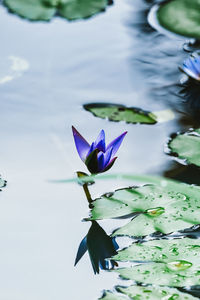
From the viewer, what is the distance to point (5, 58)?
2041 millimetres

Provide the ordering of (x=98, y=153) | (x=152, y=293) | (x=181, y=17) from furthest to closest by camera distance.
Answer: (x=181, y=17) → (x=98, y=153) → (x=152, y=293)

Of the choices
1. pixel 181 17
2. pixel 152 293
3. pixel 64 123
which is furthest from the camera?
pixel 181 17

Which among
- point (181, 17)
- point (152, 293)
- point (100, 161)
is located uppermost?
point (181, 17)

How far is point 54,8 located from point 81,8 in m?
Result: 0.11

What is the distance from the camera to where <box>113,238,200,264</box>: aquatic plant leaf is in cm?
117

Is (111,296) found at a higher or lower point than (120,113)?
lower

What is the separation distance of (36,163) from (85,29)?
2.93ft

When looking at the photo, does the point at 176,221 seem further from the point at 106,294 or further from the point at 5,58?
the point at 5,58

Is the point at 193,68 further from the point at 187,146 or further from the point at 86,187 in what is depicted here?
the point at 86,187

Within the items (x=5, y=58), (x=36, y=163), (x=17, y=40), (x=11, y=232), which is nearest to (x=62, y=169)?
(x=36, y=163)

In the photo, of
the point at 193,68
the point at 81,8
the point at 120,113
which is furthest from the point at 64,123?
the point at 81,8

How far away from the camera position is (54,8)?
2424 mm

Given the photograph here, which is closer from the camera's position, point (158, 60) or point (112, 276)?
point (112, 276)

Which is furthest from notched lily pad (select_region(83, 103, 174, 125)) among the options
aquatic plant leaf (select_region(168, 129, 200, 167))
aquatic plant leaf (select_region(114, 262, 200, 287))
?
aquatic plant leaf (select_region(114, 262, 200, 287))
